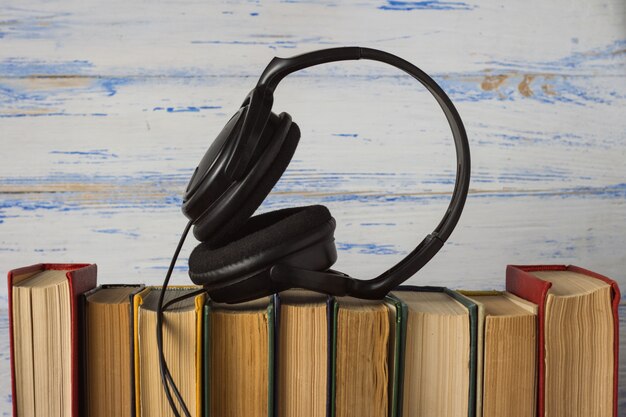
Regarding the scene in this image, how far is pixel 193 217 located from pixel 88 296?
174 millimetres

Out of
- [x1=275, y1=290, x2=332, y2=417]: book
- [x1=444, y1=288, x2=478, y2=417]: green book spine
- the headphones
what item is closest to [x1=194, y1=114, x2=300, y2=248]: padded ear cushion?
the headphones

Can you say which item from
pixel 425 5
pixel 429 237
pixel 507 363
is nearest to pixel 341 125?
pixel 425 5

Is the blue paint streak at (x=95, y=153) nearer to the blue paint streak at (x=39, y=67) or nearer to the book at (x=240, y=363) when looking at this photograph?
the blue paint streak at (x=39, y=67)

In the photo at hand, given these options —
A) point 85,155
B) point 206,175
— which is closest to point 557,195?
point 206,175

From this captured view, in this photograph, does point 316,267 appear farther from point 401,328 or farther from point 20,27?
point 20,27

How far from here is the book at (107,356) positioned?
70 cm

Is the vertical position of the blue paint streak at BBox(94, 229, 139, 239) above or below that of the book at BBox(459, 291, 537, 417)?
above

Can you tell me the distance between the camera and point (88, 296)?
716mm

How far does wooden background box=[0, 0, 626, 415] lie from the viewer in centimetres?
100

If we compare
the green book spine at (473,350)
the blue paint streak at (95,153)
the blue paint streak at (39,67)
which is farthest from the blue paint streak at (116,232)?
the green book spine at (473,350)

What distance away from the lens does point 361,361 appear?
0.67 meters

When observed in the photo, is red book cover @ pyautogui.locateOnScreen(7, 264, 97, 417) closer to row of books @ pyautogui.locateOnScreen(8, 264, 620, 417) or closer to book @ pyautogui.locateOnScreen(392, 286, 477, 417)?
row of books @ pyautogui.locateOnScreen(8, 264, 620, 417)

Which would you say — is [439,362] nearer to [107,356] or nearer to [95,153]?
[107,356]

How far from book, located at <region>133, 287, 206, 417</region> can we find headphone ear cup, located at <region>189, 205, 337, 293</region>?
51mm
